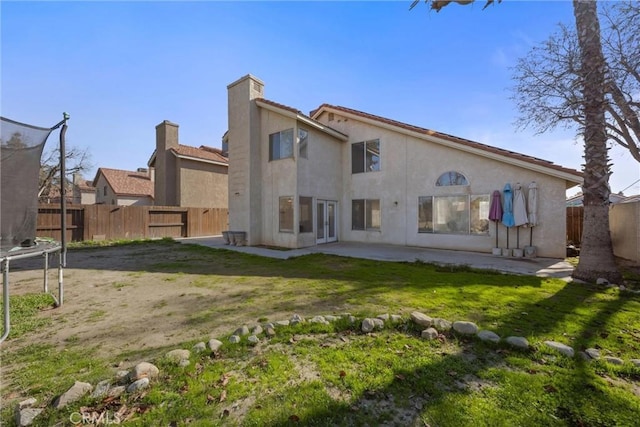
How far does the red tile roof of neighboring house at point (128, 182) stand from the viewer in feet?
84.2

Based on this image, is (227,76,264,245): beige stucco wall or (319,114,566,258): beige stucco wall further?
(227,76,264,245): beige stucco wall

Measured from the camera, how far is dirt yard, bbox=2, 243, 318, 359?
12.3 ft

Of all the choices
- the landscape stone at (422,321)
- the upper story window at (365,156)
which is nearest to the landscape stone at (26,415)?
the landscape stone at (422,321)

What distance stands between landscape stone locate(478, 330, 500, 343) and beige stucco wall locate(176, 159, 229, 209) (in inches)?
→ 888

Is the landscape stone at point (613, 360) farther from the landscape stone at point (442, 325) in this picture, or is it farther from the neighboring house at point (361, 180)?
the neighboring house at point (361, 180)

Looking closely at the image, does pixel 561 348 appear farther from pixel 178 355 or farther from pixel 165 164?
pixel 165 164

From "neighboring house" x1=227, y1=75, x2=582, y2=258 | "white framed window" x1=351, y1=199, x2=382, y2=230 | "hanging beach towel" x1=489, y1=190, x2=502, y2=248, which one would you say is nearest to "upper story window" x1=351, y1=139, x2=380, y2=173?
"neighboring house" x1=227, y1=75, x2=582, y2=258

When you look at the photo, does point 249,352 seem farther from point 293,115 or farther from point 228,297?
point 293,115

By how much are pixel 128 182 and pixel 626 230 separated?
34.7m

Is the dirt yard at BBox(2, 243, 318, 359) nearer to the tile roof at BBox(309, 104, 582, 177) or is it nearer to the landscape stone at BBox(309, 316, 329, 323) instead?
the landscape stone at BBox(309, 316, 329, 323)

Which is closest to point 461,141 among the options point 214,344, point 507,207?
point 507,207

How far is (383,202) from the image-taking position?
13344 mm

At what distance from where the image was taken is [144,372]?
8.84 feet

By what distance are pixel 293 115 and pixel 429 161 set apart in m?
6.33
